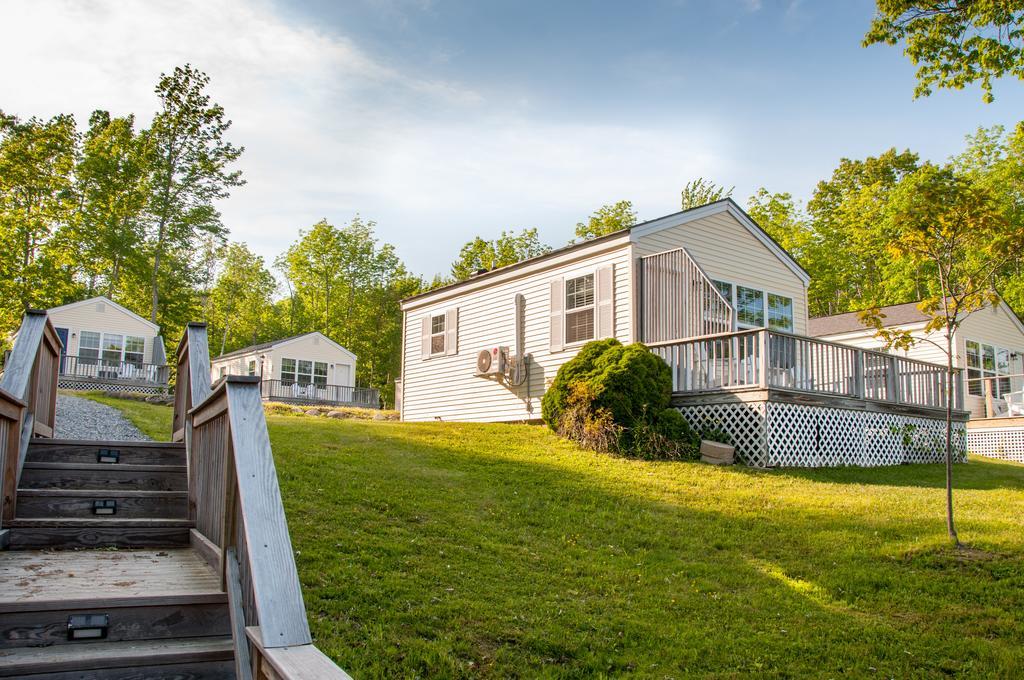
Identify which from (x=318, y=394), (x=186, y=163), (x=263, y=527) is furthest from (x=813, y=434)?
(x=186, y=163)

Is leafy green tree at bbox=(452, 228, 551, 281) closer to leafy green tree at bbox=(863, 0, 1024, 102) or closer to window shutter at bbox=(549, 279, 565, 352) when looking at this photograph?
window shutter at bbox=(549, 279, 565, 352)

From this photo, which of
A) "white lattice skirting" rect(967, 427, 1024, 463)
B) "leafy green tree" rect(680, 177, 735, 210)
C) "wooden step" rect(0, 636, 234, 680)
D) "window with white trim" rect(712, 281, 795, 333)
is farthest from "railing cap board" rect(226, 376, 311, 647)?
"leafy green tree" rect(680, 177, 735, 210)

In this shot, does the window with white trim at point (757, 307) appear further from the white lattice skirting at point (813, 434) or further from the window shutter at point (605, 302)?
the white lattice skirting at point (813, 434)

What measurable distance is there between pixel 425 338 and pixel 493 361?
3.30 meters

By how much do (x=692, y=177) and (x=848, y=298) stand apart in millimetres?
11438

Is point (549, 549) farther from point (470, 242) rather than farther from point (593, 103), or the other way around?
point (470, 242)

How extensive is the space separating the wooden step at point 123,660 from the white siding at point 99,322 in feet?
91.3

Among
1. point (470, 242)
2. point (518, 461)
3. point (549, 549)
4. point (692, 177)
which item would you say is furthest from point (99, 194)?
point (549, 549)

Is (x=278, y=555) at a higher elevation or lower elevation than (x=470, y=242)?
lower

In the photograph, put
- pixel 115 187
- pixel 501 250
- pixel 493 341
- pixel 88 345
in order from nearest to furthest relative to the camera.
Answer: pixel 493 341 → pixel 88 345 → pixel 115 187 → pixel 501 250

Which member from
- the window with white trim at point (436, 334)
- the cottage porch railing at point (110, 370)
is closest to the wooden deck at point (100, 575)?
the window with white trim at point (436, 334)

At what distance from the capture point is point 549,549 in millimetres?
6273

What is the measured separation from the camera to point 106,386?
86.9 ft

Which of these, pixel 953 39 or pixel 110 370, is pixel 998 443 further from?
pixel 110 370
